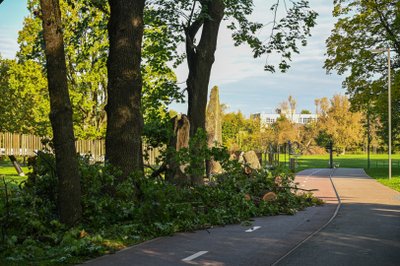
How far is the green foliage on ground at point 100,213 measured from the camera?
27.6 ft

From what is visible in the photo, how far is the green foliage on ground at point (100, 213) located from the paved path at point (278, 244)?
403 mm

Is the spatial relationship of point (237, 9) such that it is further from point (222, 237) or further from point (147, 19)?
point (222, 237)

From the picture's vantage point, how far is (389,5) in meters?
37.3

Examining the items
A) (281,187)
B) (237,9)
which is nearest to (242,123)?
(237,9)

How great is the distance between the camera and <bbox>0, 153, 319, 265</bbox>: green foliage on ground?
27.6 feet

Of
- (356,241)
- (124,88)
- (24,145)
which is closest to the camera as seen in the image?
(356,241)

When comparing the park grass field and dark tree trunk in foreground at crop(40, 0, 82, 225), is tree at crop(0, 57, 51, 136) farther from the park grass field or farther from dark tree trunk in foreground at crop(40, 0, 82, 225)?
dark tree trunk in foreground at crop(40, 0, 82, 225)

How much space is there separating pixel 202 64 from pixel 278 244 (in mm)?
10103

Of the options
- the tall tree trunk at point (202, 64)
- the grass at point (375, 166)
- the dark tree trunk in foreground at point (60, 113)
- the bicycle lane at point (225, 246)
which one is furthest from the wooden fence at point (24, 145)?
the dark tree trunk in foreground at point (60, 113)

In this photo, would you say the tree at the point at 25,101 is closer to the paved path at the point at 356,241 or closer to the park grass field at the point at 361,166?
the park grass field at the point at 361,166

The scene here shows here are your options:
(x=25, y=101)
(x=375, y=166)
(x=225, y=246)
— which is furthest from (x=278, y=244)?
(x=375, y=166)

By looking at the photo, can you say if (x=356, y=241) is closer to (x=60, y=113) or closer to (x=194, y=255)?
(x=194, y=255)

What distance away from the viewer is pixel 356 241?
997 centimetres

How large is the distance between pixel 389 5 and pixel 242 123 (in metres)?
54.7
